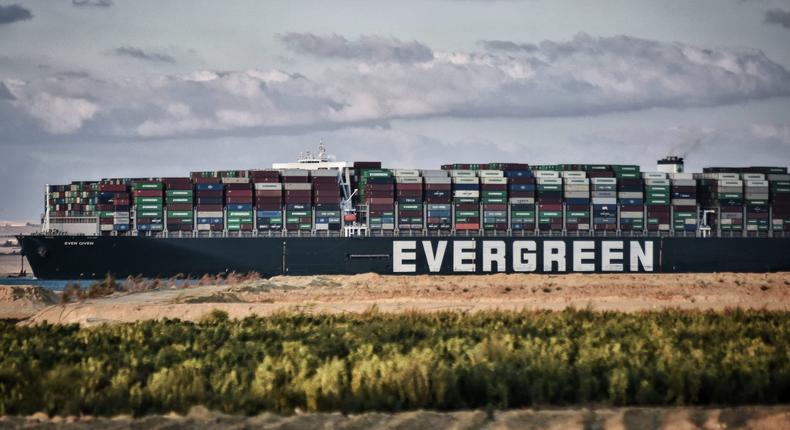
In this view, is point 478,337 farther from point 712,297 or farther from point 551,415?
point 712,297

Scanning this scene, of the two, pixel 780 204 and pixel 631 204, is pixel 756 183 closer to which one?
pixel 780 204

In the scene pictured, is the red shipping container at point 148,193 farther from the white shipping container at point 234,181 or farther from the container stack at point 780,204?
the container stack at point 780,204

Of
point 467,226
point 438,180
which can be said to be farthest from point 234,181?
point 467,226

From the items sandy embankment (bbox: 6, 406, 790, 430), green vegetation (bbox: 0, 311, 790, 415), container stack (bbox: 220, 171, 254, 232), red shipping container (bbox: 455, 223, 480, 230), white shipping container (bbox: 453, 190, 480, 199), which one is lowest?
sandy embankment (bbox: 6, 406, 790, 430)

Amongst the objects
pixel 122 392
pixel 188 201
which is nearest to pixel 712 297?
pixel 122 392

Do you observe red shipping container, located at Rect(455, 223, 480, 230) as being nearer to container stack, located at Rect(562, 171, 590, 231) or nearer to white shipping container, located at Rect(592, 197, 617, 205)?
container stack, located at Rect(562, 171, 590, 231)

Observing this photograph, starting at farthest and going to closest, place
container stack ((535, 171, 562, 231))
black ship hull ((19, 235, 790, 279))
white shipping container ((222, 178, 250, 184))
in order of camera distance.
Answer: container stack ((535, 171, 562, 231)), white shipping container ((222, 178, 250, 184)), black ship hull ((19, 235, 790, 279))

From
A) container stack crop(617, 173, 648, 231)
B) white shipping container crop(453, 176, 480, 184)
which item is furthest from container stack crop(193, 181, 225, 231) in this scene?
container stack crop(617, 173, 648, 231)
